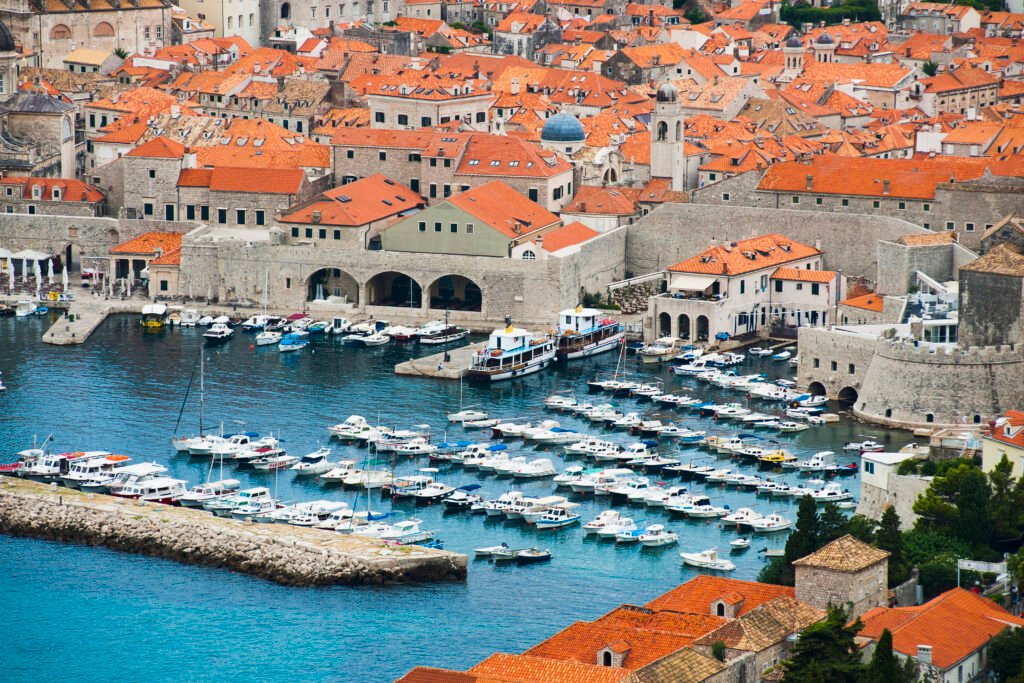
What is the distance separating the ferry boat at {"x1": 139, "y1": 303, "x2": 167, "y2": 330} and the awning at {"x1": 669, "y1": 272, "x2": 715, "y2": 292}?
20.4m

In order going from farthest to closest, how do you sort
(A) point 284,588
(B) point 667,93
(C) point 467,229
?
(B) point 667,93, (C) point 467,229, (A) point 284,588

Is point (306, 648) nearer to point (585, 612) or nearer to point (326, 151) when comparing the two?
point (585, 612)

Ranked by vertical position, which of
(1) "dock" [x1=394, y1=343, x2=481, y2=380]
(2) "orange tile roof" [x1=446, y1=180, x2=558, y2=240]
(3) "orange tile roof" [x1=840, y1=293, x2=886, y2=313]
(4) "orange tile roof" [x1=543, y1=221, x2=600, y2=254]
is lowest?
(1) "dock" [x1=394, y1=343, x2=481, y2=380]

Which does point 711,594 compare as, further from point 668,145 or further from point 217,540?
point 668,145

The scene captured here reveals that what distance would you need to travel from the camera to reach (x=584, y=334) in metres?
107

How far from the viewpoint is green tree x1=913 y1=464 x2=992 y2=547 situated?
7600 cm

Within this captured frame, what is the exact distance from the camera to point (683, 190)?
11794 cm

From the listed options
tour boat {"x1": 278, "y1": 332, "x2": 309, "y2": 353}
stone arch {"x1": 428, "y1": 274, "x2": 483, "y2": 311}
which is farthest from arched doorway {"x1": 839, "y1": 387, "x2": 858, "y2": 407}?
tour boat {"x1": 278, "y1": 332, "x2": 309, "y2": 353}

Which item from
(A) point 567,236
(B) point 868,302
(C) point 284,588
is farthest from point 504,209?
(C) point 284,588

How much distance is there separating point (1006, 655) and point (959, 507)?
1137cm

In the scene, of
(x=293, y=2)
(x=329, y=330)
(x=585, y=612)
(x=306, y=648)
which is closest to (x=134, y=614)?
(x=306, y=648)

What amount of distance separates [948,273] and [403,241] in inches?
852

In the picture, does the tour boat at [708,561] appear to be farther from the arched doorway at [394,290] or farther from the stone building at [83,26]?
the stone building at [83,26]

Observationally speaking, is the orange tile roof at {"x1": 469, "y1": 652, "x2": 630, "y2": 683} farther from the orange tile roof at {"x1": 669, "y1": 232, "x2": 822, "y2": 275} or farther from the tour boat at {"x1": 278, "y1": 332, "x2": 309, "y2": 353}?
the orange tile roof at {"x1": 669, "y1": 232, "x2": 822, "y2": 275}
